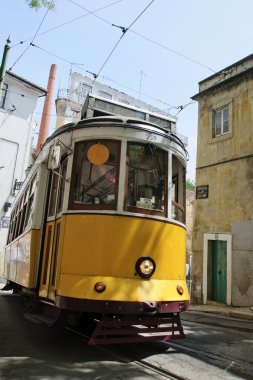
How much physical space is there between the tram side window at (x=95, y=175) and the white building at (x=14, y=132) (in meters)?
18.4

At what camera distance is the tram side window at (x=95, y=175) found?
5027 millimetres

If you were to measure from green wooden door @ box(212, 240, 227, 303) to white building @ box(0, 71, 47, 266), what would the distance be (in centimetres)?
1366

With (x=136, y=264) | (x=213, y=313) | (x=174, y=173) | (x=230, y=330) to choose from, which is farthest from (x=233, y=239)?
(x=136, y=264)

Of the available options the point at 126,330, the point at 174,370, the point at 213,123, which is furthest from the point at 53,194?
the point at 213,123

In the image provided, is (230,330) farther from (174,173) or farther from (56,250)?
(56,250)

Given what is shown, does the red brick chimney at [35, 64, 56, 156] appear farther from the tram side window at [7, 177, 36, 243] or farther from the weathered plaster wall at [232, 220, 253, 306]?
the tram side window at [7, 177, 36, 243]

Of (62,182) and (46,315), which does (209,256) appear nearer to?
(46,315)

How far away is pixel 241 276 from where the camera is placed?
11961 mm

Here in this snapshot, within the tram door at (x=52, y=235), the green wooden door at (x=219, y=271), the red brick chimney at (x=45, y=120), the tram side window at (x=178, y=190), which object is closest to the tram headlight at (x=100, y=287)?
the tram door at (x=52, y=235)

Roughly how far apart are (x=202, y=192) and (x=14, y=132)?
1441cm

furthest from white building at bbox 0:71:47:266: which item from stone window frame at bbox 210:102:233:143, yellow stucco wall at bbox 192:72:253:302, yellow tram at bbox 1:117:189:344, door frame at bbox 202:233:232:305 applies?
yellow tram at bbox 1:117:189:344

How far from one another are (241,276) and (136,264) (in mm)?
8176

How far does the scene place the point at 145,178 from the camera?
17.3 feet

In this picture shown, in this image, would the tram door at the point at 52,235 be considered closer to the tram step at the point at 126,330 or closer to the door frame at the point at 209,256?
the tram step at the point at 126,330
